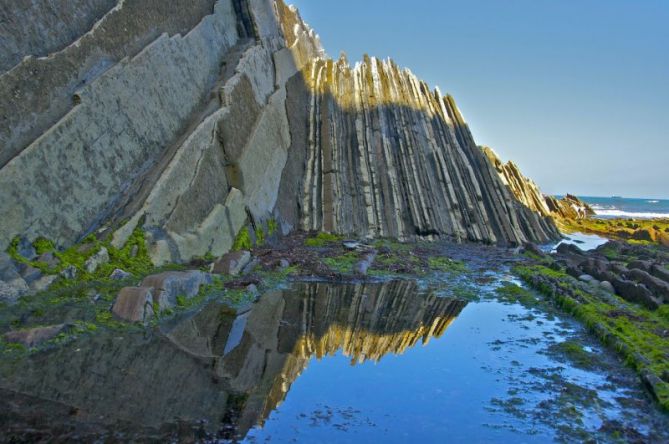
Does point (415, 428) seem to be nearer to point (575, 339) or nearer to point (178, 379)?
point (178, 379)

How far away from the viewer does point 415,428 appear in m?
5.32

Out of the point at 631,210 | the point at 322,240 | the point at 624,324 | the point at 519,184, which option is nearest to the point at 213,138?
the point at 322,240

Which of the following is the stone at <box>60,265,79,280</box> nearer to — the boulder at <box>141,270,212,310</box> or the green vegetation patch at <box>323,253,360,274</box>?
the boulder at <box>141,270,212,310</box>

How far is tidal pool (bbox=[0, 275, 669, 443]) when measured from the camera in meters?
5.07

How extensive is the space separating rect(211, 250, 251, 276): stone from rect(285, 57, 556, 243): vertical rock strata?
331 inches

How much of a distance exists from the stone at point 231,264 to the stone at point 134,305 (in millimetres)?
3448

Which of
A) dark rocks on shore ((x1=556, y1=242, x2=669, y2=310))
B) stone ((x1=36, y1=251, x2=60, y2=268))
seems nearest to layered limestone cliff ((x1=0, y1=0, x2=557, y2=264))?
stone ((x1=36, y1=251, x2=60, y2=268))

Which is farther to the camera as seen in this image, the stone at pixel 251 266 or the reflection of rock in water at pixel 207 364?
the stone at pixel 251 266

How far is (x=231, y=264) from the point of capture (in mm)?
12031

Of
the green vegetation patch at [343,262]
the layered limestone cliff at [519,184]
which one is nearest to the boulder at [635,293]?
the green vegetation patch at [343,262]

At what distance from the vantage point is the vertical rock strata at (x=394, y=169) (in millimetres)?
22344

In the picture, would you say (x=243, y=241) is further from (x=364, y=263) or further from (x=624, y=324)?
(x=624, y=324)

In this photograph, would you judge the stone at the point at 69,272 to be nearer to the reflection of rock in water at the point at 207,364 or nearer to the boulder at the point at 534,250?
the reflection of rock in water at the point at 207,364

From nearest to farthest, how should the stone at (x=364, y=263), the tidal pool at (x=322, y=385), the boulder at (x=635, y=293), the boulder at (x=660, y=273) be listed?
the tidal pool at (x=322, y=385), the boulder at (x=635, y=293), the boulder at (x=660, y=273), the stone at (x=364, y=263)
